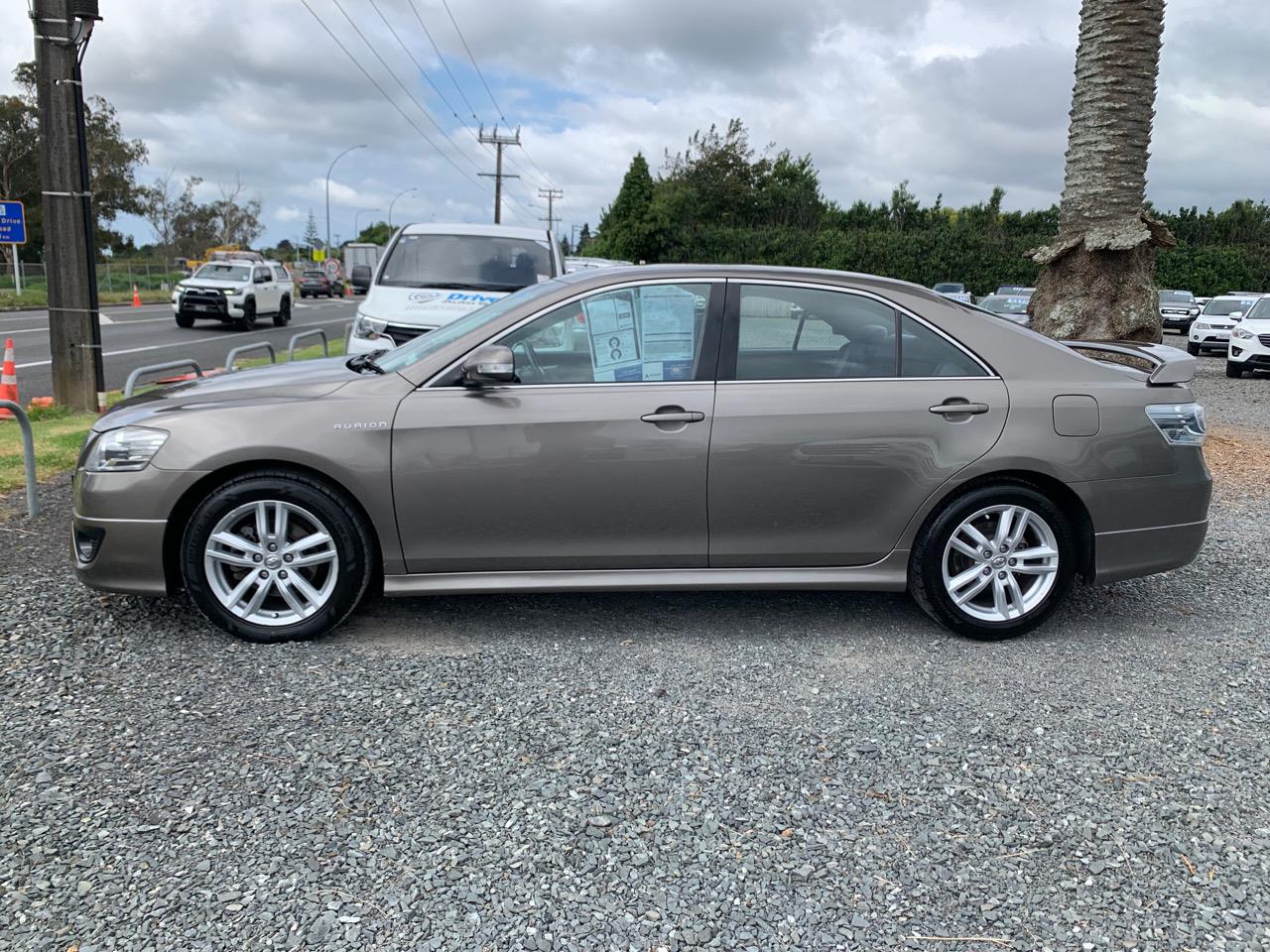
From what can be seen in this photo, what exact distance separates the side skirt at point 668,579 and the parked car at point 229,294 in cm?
2364

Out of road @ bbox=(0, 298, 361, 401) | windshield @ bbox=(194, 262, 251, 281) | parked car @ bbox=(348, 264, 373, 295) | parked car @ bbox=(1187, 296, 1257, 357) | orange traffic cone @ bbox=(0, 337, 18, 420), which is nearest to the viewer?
orange traffic cone @ bbox=(0, 337, 18, 420)

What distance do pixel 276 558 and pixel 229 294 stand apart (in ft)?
77.2

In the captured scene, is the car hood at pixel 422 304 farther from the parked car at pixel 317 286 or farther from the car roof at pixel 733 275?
the parked car at pixel 317 286

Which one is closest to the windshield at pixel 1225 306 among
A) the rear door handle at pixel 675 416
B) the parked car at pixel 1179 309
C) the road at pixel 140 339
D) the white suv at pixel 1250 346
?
the white suv at pixel 1250 346

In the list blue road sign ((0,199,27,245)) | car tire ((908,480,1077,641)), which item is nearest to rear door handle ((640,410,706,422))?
car tire ((908,480,1077,641))

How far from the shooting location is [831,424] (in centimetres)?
424

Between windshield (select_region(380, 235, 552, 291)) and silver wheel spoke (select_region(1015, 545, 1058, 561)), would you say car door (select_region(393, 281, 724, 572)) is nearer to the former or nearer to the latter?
silver wheel spoke (select_region(1015, 545, 1058, 561))

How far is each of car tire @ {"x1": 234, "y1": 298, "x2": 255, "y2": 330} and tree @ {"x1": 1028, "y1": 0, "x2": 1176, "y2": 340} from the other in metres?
21.5

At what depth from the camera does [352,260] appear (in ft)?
216

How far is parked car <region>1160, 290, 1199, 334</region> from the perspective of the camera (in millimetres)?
35969

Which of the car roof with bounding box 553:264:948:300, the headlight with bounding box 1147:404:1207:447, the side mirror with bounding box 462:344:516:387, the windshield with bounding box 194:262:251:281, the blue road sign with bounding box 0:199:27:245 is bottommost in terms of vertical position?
the headlight with bounding box 1147:404:1207:447

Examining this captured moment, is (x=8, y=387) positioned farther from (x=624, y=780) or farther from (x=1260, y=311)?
(x=1260, y=311)

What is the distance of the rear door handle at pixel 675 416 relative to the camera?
13.6ft

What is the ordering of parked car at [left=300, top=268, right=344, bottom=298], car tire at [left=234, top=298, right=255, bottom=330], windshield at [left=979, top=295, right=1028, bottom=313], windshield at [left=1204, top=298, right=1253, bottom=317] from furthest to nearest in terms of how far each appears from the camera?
parked car at [left=300, top=268, right=344, bottom=298] < windshield at [left=1204, top=298, right=1253, bottom=317] < car tire at [left=234, top=298, right=255, bottom=330] < windshield at [left=979, top=295, right=1028, bottom=313]
